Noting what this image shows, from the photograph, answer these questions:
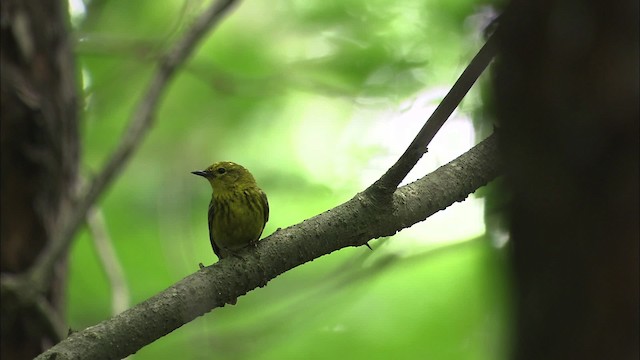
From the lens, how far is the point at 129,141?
4.38m

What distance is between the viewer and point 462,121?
533 centimetres

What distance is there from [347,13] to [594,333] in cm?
595

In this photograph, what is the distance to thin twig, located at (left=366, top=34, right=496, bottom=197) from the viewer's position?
279cm

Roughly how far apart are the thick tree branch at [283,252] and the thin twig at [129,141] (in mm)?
1277

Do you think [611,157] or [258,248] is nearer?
[611,157]

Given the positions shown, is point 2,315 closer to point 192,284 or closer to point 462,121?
point 192,284

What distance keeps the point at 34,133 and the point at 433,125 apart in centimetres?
283

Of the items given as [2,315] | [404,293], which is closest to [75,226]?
[2,315]

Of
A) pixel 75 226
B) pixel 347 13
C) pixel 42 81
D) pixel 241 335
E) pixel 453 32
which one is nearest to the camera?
pixel 75 226

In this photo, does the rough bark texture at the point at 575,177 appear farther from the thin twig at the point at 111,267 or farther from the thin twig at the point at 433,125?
the thin twig at the point at 111,267

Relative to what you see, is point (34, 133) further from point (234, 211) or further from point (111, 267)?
point (234, 211)

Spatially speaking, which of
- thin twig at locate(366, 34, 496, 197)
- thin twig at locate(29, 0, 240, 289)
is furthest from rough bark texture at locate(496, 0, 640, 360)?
thin twig at locate(29, 0, 240, 289)

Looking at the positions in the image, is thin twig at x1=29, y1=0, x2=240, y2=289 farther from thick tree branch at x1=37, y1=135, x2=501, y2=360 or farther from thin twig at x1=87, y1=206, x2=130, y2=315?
thick tree branch at x1=37, y1=135, x2=501, y2=360

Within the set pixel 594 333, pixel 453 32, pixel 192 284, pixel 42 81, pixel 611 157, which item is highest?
pixel 453 32
